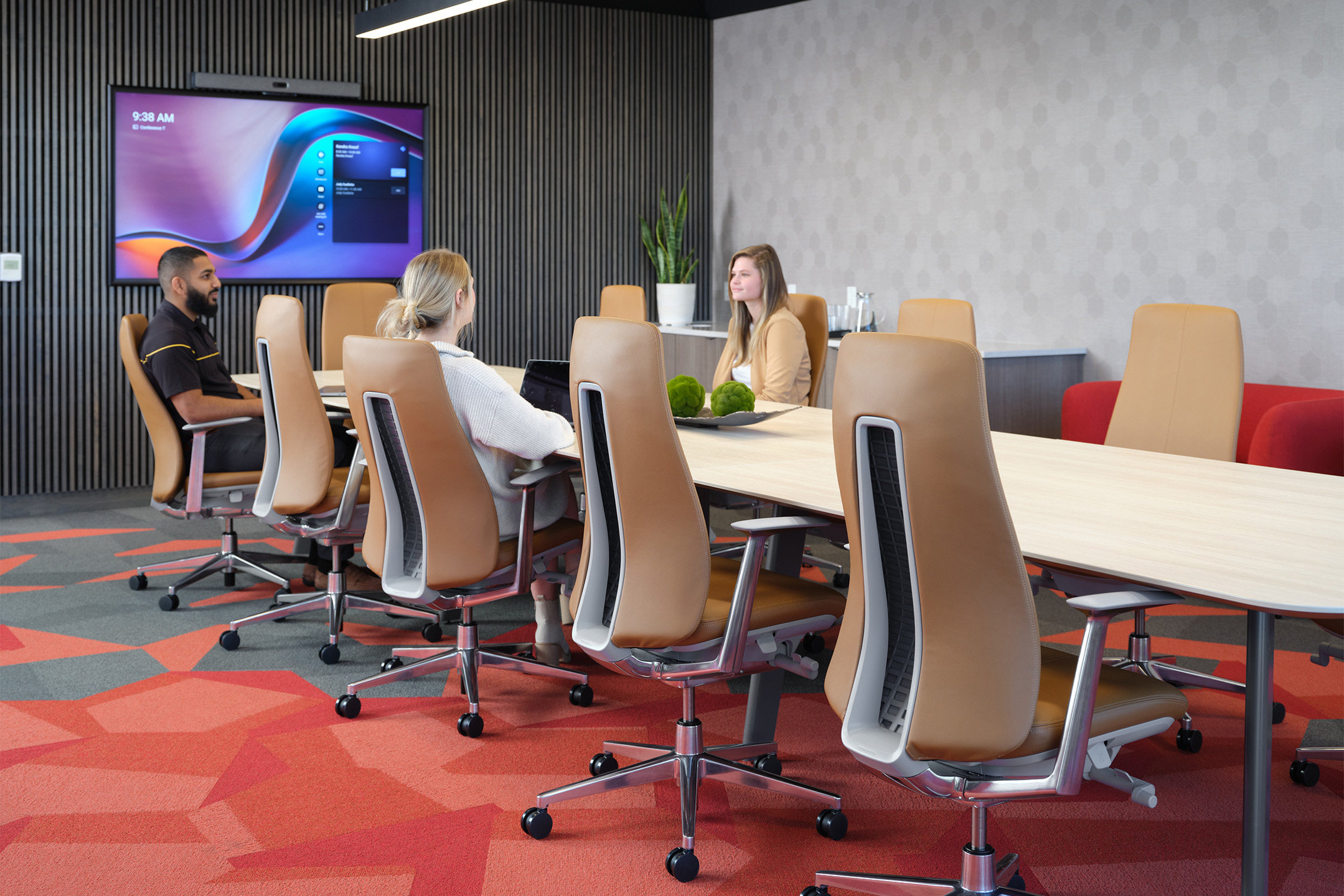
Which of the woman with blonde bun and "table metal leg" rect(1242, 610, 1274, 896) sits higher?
the woman with blonde bun

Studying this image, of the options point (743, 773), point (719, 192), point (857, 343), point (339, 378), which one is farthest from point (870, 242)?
point (857, 343)

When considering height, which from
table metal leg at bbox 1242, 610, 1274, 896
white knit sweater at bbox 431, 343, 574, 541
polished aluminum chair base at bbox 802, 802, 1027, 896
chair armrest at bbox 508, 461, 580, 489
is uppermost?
white knit sweater at bbox 431, 343, 574, 541

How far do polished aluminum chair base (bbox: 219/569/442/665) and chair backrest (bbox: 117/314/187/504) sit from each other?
2.02 ft

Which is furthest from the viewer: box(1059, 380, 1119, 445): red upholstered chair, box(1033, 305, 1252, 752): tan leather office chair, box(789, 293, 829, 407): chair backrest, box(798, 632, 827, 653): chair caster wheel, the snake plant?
the snake plant

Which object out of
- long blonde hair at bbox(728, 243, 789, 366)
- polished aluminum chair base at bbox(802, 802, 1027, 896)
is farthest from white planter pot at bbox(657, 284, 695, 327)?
polished aluminum chair base at bbox(802, 802, 1027, 896)

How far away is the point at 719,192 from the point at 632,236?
2.43ft

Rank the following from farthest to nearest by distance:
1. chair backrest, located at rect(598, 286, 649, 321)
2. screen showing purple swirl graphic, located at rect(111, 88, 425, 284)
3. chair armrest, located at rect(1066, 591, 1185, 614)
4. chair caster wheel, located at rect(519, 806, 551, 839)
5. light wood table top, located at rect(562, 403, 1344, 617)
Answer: screen showing purple swirl graphic, located at rect(111, 88, 425, 284), chair backrest, located at rect(598, 286, 649, 321), chair caster wheel, located at rect(519, 806, 551, 839), light wood table top, located at rect(562, 403, 1344, 617), chair armrest, located at rect(1066, 591, 1185, 614)

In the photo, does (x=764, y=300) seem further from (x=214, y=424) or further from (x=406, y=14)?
(x=406, y=14)

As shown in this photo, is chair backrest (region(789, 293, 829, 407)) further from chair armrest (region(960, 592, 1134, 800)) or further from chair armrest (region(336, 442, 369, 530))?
chair armrest (region(960, 592, 1134, 800))

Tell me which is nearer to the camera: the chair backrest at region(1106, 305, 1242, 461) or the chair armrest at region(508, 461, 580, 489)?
the chair armrest at region(508, 461, 580, 489)

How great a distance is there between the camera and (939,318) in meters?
4.82

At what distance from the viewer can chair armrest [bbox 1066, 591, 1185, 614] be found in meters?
1.77

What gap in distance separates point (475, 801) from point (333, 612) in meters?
1.36

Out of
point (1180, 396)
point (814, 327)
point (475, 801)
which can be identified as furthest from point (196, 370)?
point (1180, 396)
